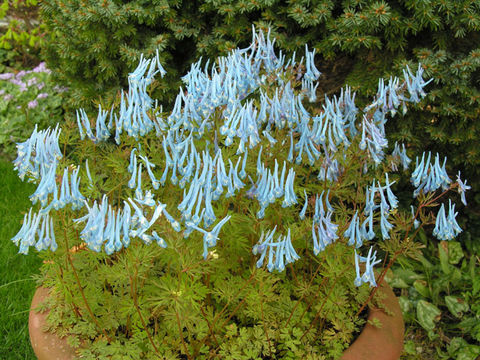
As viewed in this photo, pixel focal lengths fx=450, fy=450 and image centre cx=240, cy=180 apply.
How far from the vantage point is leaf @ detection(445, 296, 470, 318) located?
3.70 m

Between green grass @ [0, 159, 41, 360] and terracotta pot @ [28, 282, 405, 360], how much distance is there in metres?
0.83

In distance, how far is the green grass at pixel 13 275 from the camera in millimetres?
3343

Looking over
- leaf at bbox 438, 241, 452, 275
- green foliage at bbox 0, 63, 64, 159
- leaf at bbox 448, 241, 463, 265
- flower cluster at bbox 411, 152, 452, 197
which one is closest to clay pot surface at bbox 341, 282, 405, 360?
flower cluster at bbox 411, 152, 452, 197

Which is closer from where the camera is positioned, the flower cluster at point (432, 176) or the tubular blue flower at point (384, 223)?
the tubular blue flower at point (384, 223)

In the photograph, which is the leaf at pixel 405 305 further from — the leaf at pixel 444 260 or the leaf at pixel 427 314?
the leaf at pixel 444 260

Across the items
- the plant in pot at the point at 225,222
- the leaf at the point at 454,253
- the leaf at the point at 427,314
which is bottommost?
the leaf at the point at 427,314

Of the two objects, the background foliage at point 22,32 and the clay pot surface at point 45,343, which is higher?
the clay pot surface at point 45,343

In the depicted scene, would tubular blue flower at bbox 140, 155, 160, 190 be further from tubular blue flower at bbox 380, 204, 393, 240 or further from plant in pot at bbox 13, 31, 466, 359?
tubular blue flower at bbox 380, 204, 393, 240

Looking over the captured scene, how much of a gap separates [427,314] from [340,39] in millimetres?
2332

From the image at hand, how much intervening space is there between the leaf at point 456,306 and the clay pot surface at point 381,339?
143cm

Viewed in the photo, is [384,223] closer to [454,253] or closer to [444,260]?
[444,260]

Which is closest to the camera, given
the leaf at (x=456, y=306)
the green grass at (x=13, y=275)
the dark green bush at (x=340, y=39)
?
the green grass at (x=13, y=275)

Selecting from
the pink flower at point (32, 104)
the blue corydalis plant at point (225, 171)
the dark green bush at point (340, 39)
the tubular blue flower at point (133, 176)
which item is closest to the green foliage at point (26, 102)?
the pink flower at point (32, 104)

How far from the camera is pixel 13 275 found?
12.7ft
